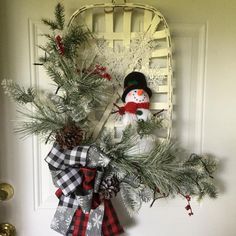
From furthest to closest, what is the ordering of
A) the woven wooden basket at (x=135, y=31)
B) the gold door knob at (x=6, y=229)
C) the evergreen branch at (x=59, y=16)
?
the gold door knob at (x=6, y=229) → the woven wooden basket at (x=135, y=31) → the evergreen branch at (x=59, y=16)

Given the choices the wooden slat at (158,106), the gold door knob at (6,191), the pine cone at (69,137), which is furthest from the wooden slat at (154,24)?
the gold door knob at (6,191)

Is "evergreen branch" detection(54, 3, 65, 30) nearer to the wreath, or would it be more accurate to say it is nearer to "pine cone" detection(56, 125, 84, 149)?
the wreath

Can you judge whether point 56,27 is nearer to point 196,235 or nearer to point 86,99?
point 86,99

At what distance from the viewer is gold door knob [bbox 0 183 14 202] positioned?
963 millimetres

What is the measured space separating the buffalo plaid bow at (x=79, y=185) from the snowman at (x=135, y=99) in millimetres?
143

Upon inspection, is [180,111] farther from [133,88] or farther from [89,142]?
[89,142]

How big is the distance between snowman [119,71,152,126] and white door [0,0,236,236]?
0.54 ft

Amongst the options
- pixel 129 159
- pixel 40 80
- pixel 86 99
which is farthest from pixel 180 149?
pixel 40 80

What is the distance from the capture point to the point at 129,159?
82cm

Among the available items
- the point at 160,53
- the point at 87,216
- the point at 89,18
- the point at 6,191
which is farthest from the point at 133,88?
the point at 6,191

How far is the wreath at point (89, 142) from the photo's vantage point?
780 millimetres

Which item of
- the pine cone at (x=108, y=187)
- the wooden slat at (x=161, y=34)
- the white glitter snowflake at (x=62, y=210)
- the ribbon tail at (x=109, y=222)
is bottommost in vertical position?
the ribbon tail at (x=109, y=222)

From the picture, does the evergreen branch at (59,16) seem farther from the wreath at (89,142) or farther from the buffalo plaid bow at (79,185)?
the buffalo plaid bow at (79,185)

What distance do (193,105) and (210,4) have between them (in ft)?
1.08
